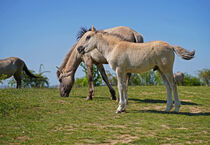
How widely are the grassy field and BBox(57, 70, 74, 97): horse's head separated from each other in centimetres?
250

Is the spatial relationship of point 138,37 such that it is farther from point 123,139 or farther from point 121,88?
point 123,139

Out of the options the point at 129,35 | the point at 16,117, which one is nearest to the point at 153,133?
the point at 16,117

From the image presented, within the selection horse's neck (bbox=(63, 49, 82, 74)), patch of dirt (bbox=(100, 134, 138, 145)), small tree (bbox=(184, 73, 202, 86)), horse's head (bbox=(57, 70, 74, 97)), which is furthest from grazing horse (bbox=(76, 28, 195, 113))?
small tree (bbox=(184, 73, 202, 86))

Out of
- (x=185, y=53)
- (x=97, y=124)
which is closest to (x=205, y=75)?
(x=185, y=53)

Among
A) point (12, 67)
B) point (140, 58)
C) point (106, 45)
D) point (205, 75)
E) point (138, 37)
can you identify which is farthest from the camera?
point (205, 75)

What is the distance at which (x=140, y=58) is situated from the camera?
9359 mm

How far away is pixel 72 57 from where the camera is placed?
46.4 ft

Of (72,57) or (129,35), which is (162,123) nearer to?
(129,35)

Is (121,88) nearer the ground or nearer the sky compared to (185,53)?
nearer the ground

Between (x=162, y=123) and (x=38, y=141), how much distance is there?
11.8ft

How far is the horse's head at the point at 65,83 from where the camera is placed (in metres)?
13.9

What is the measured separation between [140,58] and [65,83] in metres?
5.71

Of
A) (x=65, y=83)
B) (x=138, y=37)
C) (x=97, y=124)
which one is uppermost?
(x=138, y=37)

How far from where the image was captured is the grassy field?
252 inches
